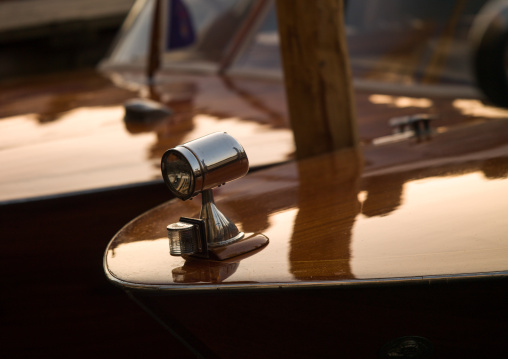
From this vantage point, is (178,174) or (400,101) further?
(400,101)

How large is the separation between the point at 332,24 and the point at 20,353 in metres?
1.14

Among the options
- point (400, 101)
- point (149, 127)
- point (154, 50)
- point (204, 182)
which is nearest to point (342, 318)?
point (204, 182)

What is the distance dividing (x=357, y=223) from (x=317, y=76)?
0.77 m

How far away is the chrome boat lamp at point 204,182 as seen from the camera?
1.13 metres

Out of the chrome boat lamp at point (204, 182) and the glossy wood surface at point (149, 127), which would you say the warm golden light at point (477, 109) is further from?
the chrome boat lamp at point (204, 182)

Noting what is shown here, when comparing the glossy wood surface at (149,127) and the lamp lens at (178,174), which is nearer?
the lamp lens at (178,174)

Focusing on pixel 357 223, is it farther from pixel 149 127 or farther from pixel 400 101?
pixel 400 101

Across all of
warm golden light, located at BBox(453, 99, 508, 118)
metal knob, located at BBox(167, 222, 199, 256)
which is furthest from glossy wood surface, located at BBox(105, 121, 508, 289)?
warm golden light, located at BBox(453, 99, 508, 118)

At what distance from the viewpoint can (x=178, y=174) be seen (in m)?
1.16

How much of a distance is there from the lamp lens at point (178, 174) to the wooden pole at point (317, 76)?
2.46ft

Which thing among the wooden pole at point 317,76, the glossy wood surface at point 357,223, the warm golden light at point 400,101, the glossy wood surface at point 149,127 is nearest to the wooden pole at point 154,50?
the glossy wood surface at point 149,127

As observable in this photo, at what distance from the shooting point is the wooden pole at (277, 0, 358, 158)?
188 centimetres

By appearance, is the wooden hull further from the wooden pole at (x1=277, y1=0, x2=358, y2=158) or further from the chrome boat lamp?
the wooden pole at (x1=277, y1=0, x2=358, y2=158)

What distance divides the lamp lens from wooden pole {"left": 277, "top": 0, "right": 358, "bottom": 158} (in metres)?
0.75
